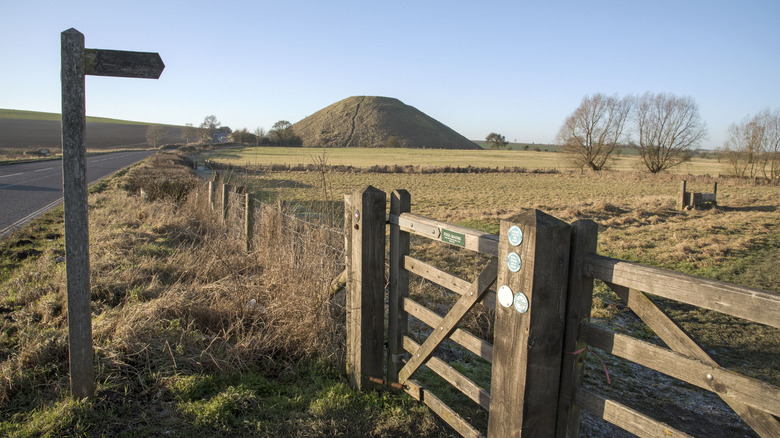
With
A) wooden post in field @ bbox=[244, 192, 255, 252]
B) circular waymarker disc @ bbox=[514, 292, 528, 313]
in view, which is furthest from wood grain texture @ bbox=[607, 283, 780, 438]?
wooden post in field @ bbox=[244, 192, 255, 252]

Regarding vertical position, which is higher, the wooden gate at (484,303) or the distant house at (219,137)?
the distant house at (219,137)

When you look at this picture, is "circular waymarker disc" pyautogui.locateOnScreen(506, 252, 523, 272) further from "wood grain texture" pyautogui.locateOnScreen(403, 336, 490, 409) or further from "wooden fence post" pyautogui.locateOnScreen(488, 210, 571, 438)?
"wood grain texture" pyautogui.locateOnScreen(403, 336, 490, 409)

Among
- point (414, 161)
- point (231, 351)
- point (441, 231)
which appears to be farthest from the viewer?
point (414, 161)

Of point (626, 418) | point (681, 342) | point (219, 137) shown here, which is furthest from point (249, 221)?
point (219, 137)

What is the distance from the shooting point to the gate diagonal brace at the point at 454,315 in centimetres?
255

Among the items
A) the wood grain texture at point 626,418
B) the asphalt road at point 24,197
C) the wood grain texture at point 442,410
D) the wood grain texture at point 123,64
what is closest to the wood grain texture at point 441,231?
the wood grain texture at point 626,418

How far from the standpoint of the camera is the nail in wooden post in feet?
10.2

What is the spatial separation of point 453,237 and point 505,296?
80 centimetres

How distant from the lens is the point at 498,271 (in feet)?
7.59

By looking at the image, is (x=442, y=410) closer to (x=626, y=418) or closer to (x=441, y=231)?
(x=441, y=231)

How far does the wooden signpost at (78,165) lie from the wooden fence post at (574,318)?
2.93 meters

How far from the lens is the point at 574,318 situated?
2184mm

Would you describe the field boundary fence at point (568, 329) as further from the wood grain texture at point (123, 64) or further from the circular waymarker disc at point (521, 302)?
the wood grain texture at point (123, 64)

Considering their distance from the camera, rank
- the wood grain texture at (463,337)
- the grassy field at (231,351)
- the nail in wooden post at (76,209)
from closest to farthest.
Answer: the wood grain texture at (463,337), the nail in wooden post at (76,209), the grassy field at (231,351)
